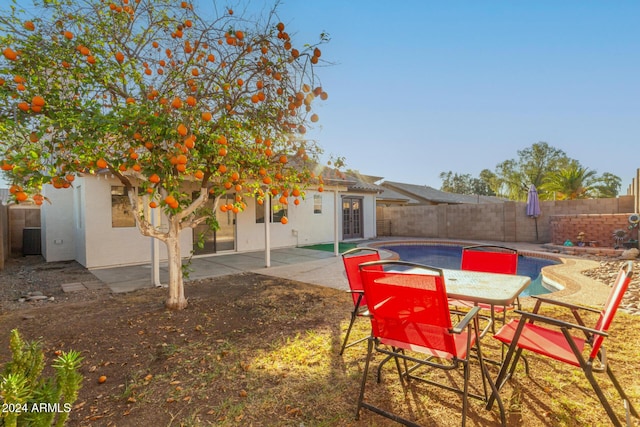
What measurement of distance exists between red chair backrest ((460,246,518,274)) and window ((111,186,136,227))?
9.48 meters

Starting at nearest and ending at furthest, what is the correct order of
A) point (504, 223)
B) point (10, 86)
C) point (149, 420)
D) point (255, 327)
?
1. point (149, 420)
2. point (10, 86)
3. point (255, 327)
4. point (504, 223)

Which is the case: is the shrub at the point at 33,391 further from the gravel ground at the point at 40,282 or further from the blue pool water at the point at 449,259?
the blue pool water at the point at 449,259

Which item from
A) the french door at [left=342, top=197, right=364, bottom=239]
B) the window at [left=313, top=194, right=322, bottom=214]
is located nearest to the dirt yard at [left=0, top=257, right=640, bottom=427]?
the window at [left=313, top=194, right=322, bottom=214]

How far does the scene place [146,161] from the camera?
4.17 m

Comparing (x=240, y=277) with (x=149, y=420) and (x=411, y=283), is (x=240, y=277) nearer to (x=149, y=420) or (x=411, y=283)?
(x=149, y=420)

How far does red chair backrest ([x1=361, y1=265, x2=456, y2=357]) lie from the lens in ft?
7.27

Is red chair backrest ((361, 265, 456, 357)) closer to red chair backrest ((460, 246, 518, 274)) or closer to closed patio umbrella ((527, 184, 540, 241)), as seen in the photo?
red chair backrest ((460, 246, 518, 274))

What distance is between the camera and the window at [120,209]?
31.4 feet

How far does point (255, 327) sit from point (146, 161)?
2738 millimetres

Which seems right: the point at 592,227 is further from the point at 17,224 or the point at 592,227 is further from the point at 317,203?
the point at 17,224

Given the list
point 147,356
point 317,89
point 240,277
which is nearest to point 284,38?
point 317,89

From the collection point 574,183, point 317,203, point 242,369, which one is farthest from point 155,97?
point 574,183

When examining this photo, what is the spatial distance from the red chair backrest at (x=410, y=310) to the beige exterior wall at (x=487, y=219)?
1419 centimetres

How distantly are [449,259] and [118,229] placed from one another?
39.4 feet
